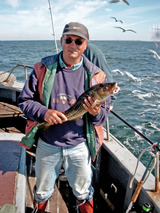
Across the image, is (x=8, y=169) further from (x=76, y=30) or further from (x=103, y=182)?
(x=76, y=30)

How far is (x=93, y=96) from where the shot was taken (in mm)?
2211

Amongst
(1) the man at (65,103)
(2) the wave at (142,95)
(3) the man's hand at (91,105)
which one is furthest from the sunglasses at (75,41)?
Result: (2) the wave at (142,95)

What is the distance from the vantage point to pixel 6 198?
2.60 metres

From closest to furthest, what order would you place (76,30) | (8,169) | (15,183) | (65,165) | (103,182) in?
1. (76,30)
2. (65,165)
3. (15,183)
4. (8,169)
5. (103,182)

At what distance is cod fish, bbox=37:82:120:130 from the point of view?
7.20 feet

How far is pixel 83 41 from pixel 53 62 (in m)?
0.47

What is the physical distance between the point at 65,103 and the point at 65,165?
0.87 m

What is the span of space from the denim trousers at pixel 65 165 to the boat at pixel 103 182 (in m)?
0.36

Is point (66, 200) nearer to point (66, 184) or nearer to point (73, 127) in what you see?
point (66, 184)

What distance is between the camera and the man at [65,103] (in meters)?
2.39

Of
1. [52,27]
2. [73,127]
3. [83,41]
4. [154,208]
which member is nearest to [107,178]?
[154,208]

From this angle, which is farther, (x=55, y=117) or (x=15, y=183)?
(x=15, y=183)

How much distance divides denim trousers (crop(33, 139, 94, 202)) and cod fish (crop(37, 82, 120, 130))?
411 millimetres

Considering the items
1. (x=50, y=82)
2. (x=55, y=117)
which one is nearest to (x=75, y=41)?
(x=50, y=82)
